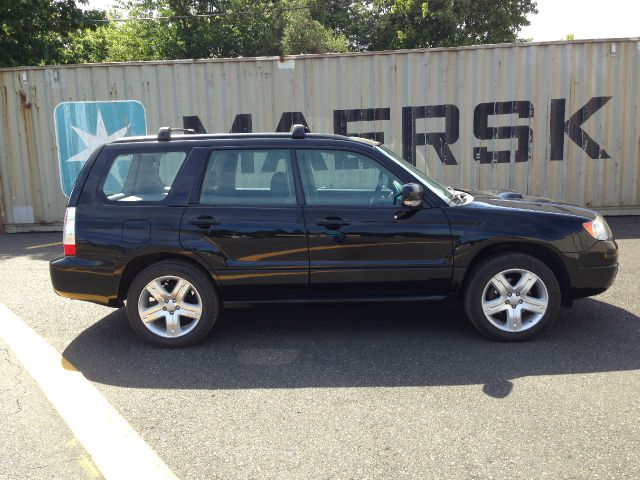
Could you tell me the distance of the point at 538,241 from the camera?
15.0ft

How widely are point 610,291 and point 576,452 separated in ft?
11.2

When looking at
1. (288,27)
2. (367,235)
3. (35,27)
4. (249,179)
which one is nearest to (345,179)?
(367,235)

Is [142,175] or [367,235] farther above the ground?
[142,175]

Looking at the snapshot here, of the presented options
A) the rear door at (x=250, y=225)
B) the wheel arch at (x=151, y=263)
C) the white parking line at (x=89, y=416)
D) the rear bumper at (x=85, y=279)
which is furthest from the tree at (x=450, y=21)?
the white parking line at (x=89, y=416)

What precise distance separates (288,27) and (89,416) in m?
29.1

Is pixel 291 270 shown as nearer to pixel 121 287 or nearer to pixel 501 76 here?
pixel 121 287

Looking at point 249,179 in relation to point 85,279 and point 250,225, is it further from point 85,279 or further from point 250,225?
point 85,279

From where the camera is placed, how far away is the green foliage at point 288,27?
2698 centimetres

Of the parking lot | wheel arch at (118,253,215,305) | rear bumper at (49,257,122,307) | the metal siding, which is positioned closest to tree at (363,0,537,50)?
the metal siding

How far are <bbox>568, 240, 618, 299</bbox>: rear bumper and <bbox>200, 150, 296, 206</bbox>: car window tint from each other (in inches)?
89.5

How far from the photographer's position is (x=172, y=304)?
185 inches

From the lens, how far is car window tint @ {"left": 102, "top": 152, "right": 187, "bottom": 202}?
15.6ft

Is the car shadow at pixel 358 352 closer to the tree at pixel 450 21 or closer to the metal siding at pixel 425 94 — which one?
the metal siding at pixel 425 94

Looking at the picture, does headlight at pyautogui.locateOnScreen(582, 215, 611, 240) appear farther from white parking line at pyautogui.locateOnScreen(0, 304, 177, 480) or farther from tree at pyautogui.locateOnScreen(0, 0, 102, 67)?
tree at pyautogui.locateOnScreen(0, 0, 102, 67)
